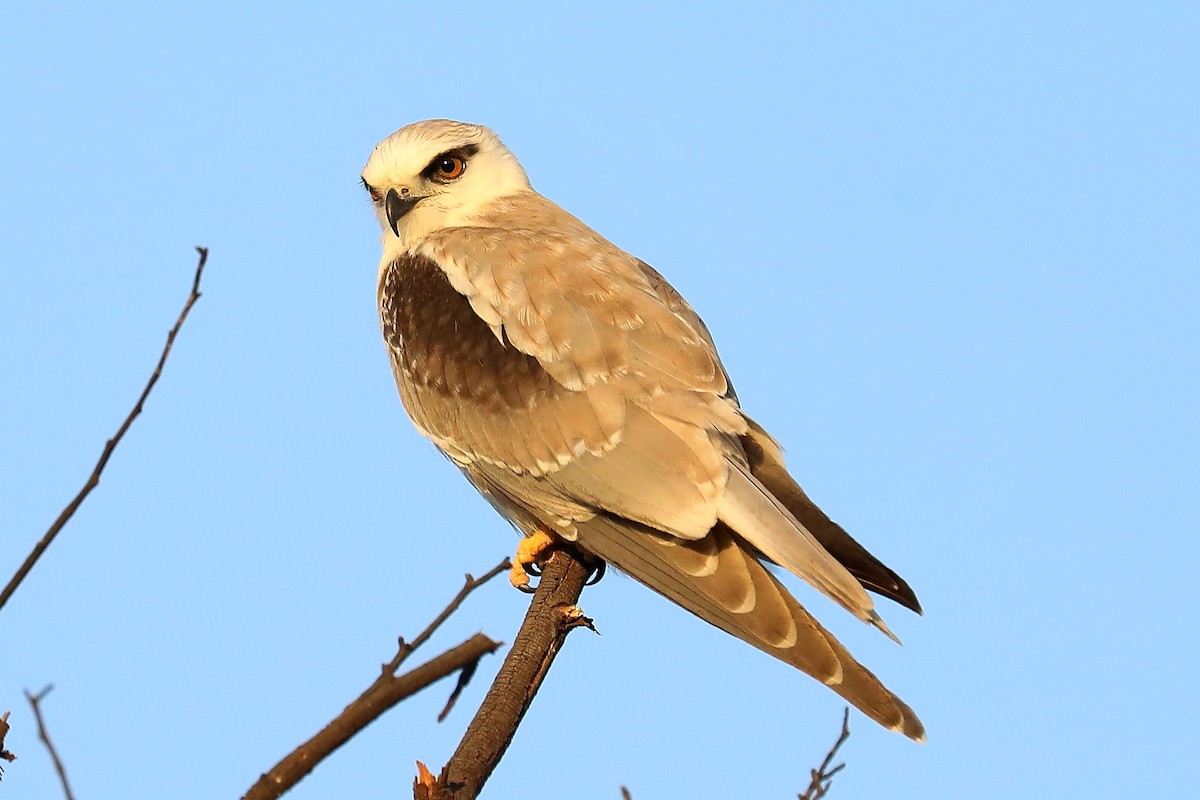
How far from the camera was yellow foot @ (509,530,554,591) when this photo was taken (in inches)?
212

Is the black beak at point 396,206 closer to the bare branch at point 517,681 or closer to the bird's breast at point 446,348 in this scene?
the bird's breast at point 446,348

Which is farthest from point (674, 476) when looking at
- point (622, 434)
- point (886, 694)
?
point (886, 694)

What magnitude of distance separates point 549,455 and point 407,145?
1.98m

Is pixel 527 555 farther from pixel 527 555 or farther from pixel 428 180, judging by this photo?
pixel 428 180

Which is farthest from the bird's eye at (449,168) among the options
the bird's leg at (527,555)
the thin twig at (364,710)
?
the thin twig at (364,710)

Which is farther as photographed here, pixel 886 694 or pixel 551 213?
pixel 551 213

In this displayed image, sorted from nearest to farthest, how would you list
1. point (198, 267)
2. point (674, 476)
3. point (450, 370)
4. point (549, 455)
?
point (198, 267) → point (674, 476) → point (549, 455) → point (450, 370)

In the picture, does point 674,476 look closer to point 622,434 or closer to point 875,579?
point 622,434

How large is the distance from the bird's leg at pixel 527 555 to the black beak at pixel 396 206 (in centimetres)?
169

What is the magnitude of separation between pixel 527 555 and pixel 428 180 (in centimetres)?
194

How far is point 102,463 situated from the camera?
247 cm

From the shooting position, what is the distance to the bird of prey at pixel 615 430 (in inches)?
178

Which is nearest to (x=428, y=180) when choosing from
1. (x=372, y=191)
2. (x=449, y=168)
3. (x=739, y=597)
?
(x=449, y=168)

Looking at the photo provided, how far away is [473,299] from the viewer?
17.6 feet
